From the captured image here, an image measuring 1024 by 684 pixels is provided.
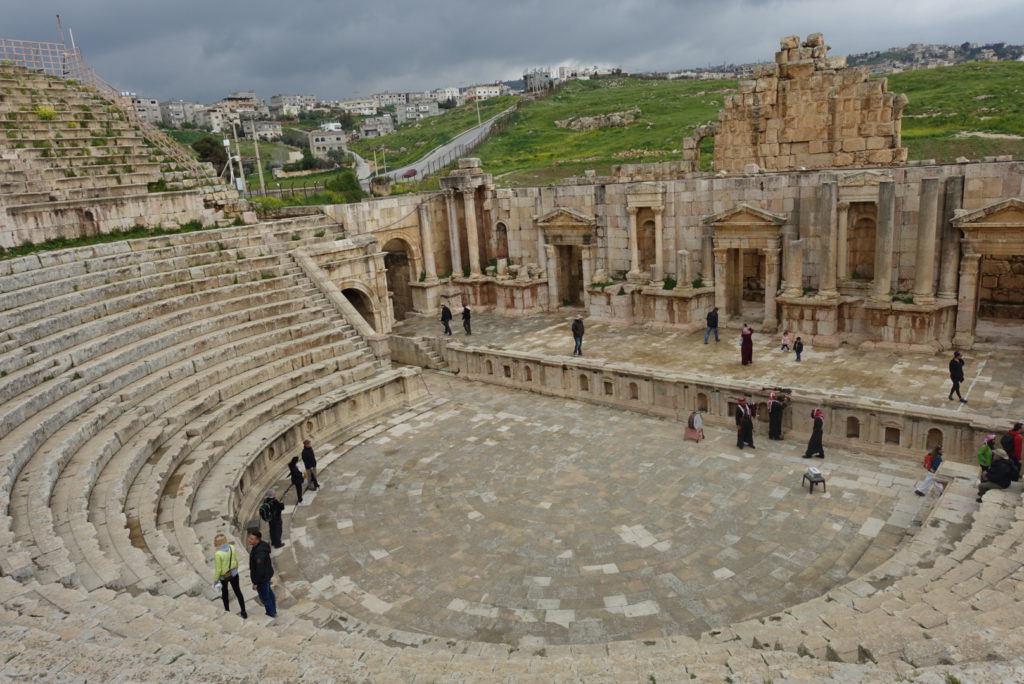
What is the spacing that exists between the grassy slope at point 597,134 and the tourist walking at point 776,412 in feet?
80.7

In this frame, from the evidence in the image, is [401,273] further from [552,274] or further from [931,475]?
[931,475]

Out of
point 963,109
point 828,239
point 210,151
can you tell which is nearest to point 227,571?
point 828,239

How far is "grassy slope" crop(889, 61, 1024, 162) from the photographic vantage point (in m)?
30.0

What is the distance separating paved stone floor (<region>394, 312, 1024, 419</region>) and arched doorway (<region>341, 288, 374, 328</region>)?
122 inches

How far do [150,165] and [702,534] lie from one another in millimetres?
21043

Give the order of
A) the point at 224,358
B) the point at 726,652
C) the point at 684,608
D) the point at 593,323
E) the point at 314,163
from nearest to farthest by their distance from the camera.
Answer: the point at 726,652 < the point at 684,608 < the point at 224,358 < the point at 593,323 < the point at 314,163

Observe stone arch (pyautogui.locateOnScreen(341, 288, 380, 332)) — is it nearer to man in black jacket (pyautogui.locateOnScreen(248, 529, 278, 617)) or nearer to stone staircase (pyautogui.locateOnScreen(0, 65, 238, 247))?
stone staircase (pyautogui.locateOnScreen(0, 65, 238, 247))

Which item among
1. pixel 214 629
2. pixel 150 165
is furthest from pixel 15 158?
pixel 214 629

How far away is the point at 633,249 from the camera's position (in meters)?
22.6

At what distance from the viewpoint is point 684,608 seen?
30.6ft

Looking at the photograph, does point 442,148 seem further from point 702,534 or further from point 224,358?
point 702,534

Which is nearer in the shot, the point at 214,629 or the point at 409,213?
the point at 214,629

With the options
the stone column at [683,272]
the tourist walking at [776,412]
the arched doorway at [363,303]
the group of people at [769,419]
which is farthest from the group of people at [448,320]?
the tourist walking at [776,412]

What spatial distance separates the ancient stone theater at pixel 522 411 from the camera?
24.8 feet
